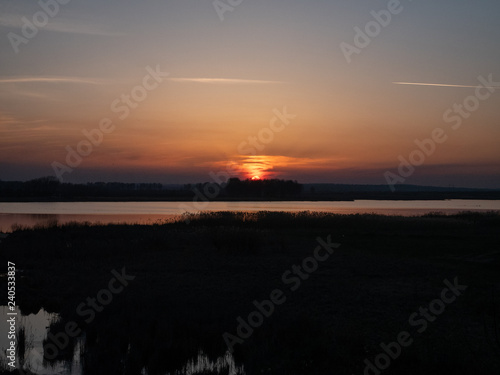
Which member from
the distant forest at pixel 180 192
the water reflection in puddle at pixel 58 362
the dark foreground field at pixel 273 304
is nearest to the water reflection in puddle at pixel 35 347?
the water reflection in puddle at pixel 58 362

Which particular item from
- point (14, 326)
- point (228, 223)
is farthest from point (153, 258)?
point (228, 223)

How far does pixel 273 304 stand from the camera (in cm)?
1227

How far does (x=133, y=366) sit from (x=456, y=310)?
7748 mm

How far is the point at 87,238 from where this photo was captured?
Result: 91.9 ft

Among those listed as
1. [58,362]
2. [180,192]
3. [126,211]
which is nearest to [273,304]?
[58,362]

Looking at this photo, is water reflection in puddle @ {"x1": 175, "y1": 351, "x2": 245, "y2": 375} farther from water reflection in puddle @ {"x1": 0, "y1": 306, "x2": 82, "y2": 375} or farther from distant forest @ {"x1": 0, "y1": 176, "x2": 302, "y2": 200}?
distant forest @ {"x1": 0, "y1": 176, "x2": 302, "y2": 200}

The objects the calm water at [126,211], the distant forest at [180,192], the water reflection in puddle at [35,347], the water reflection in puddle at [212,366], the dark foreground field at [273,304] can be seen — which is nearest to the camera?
the water reflection in puddle at [212,366]

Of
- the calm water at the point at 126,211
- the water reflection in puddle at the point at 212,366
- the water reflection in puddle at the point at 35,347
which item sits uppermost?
the calm water at the point at 126,211

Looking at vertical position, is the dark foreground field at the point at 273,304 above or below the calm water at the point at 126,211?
below

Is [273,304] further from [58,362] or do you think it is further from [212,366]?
[58,362]

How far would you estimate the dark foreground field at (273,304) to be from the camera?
8625 mm

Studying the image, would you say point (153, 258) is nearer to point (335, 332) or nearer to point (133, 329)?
point (133, 329)

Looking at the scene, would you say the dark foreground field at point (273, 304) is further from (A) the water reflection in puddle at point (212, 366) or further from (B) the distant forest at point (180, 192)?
(B) the distant forest at point (180, 192)

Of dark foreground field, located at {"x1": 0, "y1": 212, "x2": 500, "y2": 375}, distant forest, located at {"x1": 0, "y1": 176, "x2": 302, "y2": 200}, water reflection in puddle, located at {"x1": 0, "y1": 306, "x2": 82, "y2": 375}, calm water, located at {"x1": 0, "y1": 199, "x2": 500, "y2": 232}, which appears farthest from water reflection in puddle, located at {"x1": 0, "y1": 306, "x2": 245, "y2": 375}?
distant forest, located at {"x1": 0, "y1": 176, "x2": 302, "y2": 200}
